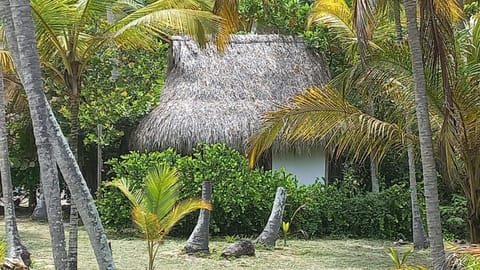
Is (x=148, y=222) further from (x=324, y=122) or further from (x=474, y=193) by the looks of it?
(x=474, y=193)

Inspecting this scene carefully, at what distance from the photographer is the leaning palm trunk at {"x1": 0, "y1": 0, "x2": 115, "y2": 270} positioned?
5535 millimetres

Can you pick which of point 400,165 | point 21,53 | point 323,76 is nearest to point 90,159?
point 323,76

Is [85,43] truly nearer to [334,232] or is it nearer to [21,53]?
[21,53]

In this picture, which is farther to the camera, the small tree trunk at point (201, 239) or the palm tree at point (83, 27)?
the small tree trunk at point (201, 239)

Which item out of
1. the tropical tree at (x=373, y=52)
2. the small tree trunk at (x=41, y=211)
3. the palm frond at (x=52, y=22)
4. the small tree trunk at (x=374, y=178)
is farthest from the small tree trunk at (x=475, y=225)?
the small tree trunk at (x=41, y=211)

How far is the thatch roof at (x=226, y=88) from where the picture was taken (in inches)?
556

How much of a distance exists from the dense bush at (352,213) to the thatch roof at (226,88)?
1.90 meters

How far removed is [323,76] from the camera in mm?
15500

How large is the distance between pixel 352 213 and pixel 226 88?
12.6 ft

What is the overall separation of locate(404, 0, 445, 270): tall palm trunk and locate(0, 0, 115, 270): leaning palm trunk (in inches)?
113

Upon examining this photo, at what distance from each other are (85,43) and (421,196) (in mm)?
7736

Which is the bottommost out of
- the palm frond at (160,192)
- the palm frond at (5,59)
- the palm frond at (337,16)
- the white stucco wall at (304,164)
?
the palm frond at (160,192)

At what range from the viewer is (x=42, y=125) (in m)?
5.59

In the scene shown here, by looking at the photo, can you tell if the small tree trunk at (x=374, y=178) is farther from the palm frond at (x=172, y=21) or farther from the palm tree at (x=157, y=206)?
the palm tree at (x=157, y=206)
